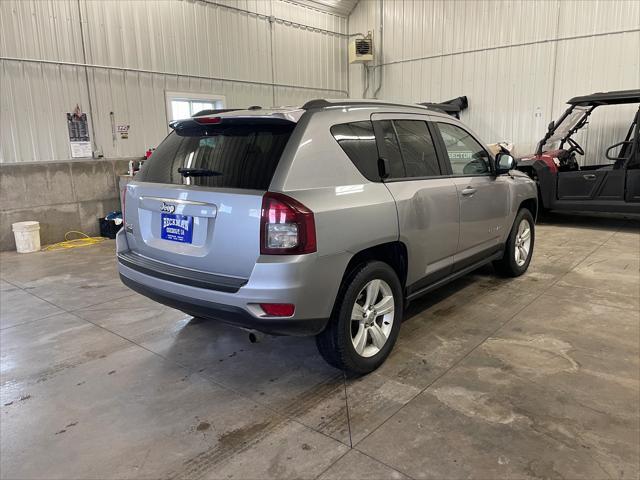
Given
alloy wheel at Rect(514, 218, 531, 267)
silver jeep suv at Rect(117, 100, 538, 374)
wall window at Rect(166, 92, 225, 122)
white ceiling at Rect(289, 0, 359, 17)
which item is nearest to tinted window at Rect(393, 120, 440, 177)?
silver jeep suv at Rect(117, 100, 538, 374)

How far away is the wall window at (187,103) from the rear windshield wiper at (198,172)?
22.3 feet

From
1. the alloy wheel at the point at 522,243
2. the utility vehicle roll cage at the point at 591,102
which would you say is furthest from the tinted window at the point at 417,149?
the utility vehicle roll cage at the point at 591,102

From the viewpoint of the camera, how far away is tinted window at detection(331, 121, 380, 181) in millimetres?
2770

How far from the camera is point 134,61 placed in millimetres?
8594

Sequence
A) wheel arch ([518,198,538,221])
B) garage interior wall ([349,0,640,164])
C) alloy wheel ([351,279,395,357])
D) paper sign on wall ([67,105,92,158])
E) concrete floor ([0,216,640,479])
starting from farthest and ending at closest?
garage interior wall ([349,0,640,164]) → paper sign on wall ([67,105,92,158]) → wheel arch ([518,198,538,221]) → alloy wheel ([351,279,395,357]) → concrete floor ([0,216,640,479])

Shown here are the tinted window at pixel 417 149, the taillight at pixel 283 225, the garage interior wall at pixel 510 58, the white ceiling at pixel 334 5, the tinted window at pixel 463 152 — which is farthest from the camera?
the white ceiling at pixel 334 5

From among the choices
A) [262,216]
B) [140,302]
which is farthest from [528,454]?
[140,302]

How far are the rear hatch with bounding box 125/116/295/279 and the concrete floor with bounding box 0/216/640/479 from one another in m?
0.83

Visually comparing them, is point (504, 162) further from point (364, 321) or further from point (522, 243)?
point (364, 321)

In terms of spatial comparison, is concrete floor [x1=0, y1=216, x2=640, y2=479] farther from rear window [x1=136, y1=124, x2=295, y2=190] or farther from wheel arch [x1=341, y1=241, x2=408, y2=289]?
rear window [x1=136, y1=124, x2=295, y2=190]

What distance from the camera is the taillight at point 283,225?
2.35m

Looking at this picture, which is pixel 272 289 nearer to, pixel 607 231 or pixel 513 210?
pixel 513 210

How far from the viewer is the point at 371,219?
276 cm

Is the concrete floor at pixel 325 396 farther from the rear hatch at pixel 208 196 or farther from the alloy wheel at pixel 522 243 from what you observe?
the rear hatch at pixel 208 196
